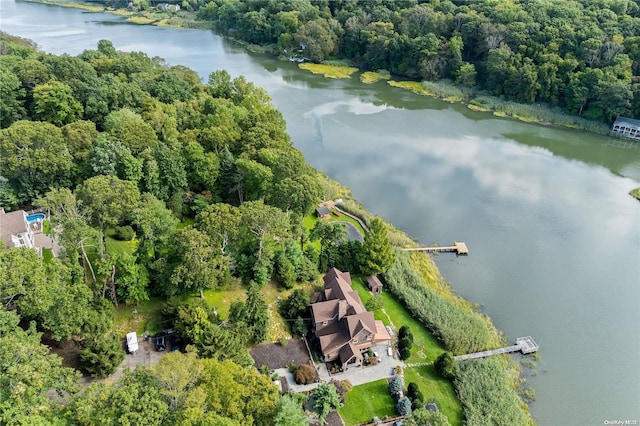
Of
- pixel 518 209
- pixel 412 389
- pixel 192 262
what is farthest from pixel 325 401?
pixel 518 209

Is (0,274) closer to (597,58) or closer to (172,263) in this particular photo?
(172,263)

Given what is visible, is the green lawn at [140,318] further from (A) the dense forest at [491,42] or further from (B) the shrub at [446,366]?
(A) the dense forest at [491,42]

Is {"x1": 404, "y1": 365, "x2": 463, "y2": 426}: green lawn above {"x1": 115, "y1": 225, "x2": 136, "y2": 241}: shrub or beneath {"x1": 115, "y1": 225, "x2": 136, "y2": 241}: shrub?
beneath

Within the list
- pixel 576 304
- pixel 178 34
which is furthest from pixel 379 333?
pixel 178 34

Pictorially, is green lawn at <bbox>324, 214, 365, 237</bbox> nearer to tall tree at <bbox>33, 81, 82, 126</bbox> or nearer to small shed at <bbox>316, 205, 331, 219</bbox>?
small shed at <bbox>316, 205, 331, 219</bbox>

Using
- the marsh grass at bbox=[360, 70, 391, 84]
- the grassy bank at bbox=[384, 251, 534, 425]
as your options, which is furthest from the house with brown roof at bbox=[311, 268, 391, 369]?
the marsh grass at bbox=[360, 70, 391, 84]

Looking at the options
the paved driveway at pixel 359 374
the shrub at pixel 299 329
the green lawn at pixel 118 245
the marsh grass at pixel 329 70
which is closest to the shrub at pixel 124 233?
the green lawn at pixel 118 245
